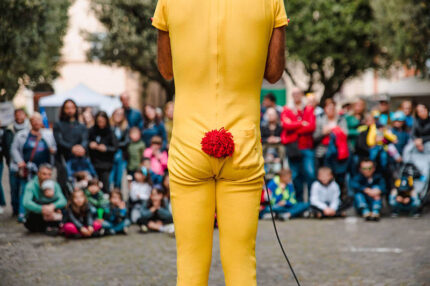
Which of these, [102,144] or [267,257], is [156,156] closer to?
[102,144]

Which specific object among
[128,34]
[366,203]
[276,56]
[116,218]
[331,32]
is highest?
[128,34]

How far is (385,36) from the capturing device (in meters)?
22.5

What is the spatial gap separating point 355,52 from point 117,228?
20.2 m

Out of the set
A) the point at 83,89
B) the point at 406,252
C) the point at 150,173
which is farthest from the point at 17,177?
the point at 83,89

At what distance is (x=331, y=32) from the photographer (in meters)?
25.4

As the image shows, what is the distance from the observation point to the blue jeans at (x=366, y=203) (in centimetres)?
913

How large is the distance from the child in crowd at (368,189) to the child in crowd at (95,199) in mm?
3710

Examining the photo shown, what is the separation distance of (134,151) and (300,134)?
2.66 metres

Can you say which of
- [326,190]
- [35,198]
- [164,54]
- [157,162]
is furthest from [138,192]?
[164,54]

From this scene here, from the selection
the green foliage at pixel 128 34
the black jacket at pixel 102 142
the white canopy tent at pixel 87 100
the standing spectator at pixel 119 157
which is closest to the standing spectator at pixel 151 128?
the standing spectator at pixel 119 157

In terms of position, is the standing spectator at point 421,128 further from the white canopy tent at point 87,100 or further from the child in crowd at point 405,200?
the white canopy tent at point 87,100

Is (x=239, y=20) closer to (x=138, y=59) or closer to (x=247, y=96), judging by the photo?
(x=247, y=96)

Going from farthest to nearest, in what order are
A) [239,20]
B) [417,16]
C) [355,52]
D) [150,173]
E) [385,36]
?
[355,52] → [385,36] → [417,16] → [150,173] → [239,20]

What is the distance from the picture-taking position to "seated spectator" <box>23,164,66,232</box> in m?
8.12
